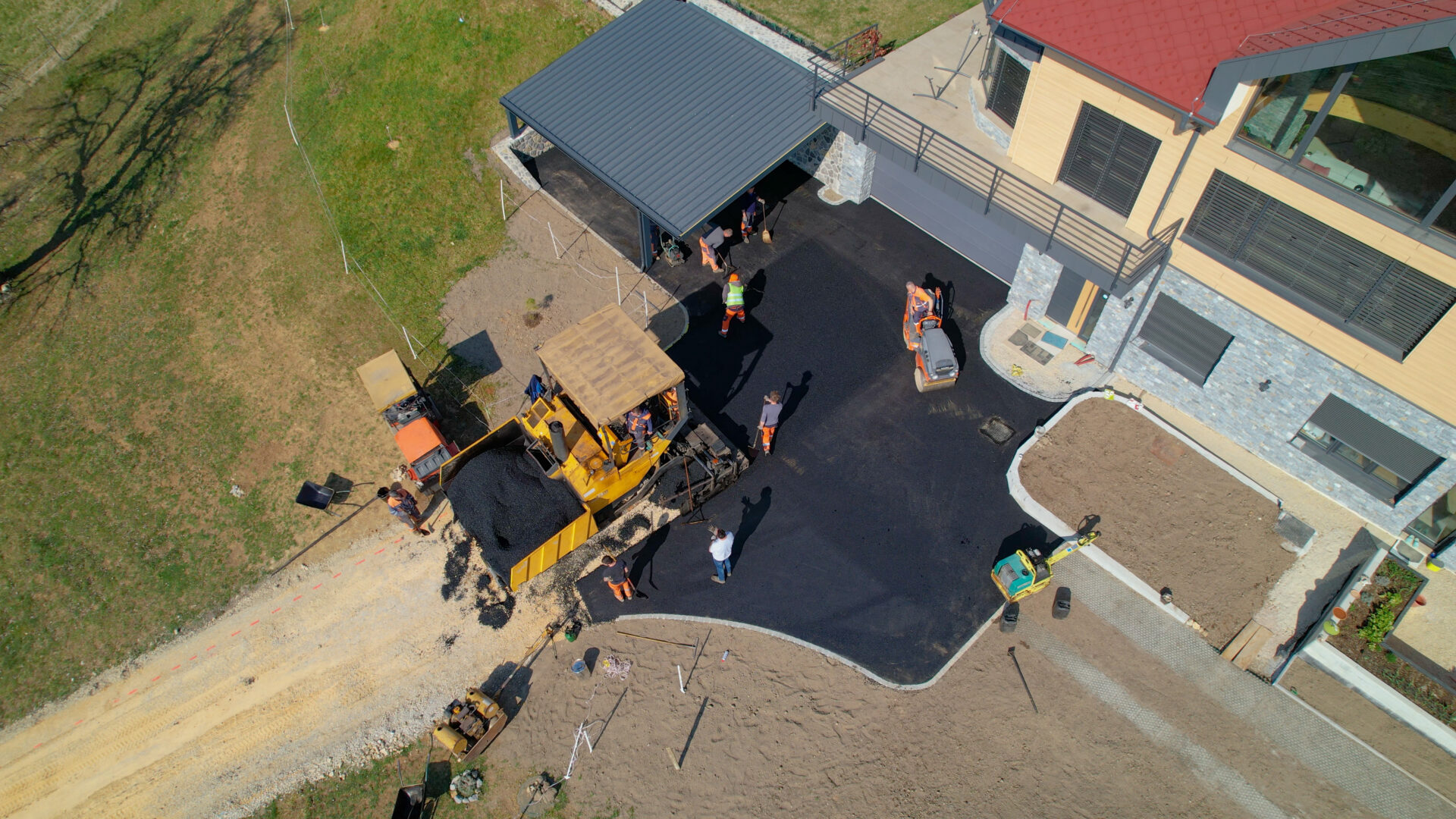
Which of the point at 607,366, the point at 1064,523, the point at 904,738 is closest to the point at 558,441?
the point at 607,366

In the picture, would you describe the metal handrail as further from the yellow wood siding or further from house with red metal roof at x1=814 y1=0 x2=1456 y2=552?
the yellow wood siding

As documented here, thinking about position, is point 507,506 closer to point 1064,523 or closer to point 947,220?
point 1064,523

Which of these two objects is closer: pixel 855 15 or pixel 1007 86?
pixel 1007 86

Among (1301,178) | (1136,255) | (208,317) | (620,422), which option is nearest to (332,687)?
(620,422)

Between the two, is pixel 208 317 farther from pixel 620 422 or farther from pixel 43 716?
pixel 620 422

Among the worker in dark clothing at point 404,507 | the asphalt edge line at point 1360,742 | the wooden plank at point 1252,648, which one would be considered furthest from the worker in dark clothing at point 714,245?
the asphalt edge line at point 1360,742

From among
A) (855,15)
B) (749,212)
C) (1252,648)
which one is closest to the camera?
(1252,648)
